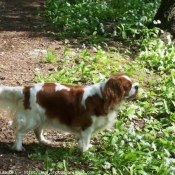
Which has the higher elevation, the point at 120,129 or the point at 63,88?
the point at 63,88

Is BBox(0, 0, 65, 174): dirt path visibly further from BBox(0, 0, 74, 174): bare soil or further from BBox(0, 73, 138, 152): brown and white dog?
BBox(0, 73, 138, 152): brown and white dog

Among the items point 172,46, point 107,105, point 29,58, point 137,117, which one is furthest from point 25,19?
point 107,105

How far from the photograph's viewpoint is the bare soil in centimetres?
466

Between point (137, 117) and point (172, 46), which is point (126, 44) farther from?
point (137, 117)

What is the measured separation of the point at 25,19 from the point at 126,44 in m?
3.77

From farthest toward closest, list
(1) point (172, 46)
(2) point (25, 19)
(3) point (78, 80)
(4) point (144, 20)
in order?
(2) point (25, 19), (4) point (144, 20), (1) point (172, 46), (3) point (78, 80)

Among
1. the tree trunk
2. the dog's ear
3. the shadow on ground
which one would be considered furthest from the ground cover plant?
the shadow on ground

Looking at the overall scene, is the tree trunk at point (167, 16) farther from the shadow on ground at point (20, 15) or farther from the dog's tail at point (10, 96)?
the dog's tail at point (10, 96)

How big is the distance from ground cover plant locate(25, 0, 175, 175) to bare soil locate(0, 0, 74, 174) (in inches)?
10.4

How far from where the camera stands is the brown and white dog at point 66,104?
480 centimetres

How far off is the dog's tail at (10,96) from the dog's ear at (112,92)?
1083mm

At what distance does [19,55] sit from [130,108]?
315 cm

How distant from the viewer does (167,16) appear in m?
9.23

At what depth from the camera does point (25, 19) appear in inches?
444
